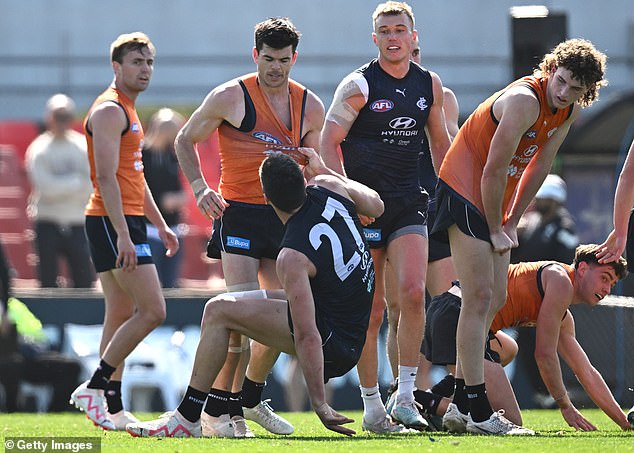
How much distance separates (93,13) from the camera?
2003 cm

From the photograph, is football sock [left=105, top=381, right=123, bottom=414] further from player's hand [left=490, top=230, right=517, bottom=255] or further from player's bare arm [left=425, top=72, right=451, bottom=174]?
player's hand [left=490, top=230, right=517, bottom=255]

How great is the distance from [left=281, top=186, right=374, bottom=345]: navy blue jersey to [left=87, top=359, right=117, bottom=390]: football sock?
220 centimetres

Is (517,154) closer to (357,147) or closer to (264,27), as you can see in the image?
(357,147)

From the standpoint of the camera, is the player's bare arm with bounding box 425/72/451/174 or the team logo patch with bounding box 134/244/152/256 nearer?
the player's bare arm with bounding box 425/72/451/174

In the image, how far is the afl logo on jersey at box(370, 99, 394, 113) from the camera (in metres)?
7.93

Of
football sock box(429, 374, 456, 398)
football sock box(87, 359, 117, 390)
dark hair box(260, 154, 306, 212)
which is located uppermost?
dark hair box(260, 154, 306, 212)

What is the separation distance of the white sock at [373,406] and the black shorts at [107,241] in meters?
1.92

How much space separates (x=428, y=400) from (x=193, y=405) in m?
1.73

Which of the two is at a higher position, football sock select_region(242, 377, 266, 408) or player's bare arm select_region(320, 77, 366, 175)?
player's bare arm select_region(320, 77, 366, 175)

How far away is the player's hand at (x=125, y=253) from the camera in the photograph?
855 centimetres

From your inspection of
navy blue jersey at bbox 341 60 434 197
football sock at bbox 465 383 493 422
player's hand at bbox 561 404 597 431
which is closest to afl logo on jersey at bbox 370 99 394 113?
navy blue jersey at bbox 341 60 434 197

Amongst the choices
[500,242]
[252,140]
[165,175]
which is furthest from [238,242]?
[165,175]

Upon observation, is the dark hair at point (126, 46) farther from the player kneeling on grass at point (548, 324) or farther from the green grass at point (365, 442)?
the player kneeling on grass at point (548, 324)

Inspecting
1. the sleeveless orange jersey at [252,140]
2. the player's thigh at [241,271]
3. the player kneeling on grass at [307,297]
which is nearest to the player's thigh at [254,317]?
the player kneeling on grass at [307,297]
